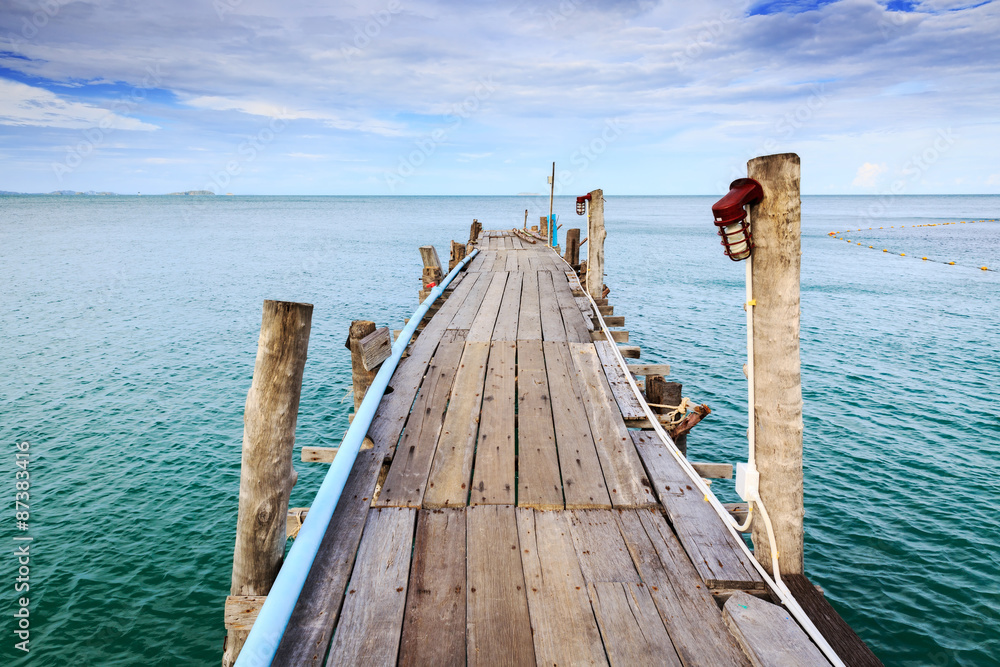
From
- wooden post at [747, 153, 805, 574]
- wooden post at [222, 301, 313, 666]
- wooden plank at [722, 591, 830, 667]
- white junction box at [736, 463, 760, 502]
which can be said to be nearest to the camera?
wooden plank at [722, 591, 830, 667]

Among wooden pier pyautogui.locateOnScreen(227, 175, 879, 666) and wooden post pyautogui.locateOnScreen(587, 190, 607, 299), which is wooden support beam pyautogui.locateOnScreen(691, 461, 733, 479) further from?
wooden post pyautogui.locateOnScreen(587, 190, 607, 299)

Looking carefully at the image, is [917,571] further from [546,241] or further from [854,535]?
[546,241]

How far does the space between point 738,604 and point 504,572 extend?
1270 mm

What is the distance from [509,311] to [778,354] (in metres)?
6.53

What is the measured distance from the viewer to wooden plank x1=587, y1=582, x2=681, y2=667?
2.52m

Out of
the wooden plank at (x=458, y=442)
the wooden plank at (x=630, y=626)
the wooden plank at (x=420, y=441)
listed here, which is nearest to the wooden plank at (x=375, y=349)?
the wooden plank at (x=420, y=441)

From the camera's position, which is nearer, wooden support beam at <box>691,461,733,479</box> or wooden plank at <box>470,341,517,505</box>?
wooden plank at <box>470,341,517,505</box>

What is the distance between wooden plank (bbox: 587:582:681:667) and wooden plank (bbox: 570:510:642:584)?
8cm

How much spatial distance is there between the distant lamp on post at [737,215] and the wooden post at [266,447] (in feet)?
8.24

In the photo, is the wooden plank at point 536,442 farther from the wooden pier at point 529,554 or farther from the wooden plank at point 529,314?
the wooden plank at point 529,314

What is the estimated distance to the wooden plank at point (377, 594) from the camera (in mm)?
2535

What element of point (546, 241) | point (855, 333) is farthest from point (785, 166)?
point (546, 241)

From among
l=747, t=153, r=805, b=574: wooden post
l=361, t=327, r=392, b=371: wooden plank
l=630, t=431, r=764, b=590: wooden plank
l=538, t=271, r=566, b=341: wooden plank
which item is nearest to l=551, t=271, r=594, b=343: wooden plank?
l=538, t=271, r=566, b=341: wooden plank

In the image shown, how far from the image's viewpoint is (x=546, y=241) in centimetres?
2352
